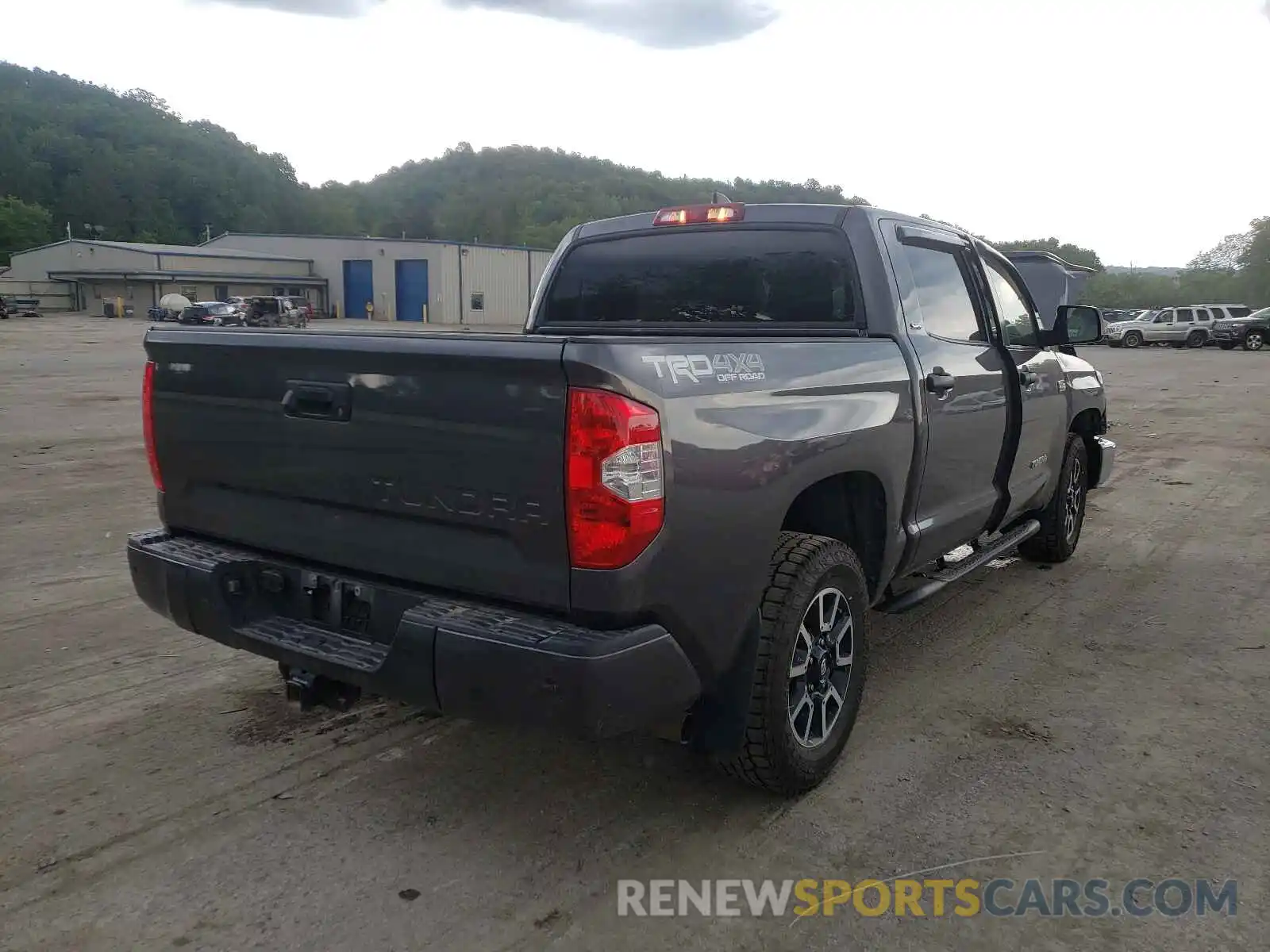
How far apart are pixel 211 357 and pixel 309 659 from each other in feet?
3.46

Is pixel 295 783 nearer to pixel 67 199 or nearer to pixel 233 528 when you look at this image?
pixel 233 528

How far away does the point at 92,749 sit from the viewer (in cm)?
351

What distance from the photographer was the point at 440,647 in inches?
102

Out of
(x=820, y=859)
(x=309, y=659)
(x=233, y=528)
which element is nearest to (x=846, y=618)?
(x=820, y=859)

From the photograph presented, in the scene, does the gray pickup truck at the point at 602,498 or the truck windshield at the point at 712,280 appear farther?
the truck windshield at the point at 712,280

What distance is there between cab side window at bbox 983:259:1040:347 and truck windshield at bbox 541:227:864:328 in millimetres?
1316

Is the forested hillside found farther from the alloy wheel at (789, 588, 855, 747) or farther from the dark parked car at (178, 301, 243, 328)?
the alloy wheel at (789, 588, 855, 747)

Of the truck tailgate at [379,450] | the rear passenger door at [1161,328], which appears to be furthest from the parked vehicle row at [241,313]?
the truck tailgate at [379,450]

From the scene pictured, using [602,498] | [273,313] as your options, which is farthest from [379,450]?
[273,313]

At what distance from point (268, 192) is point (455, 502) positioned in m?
124

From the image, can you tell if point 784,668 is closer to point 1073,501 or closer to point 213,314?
point 1073,501

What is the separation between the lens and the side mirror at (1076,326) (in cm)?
534

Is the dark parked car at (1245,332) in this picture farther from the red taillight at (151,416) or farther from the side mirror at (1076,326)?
the red taillight at (151,416)

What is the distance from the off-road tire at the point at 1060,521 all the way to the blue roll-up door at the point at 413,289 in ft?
191
